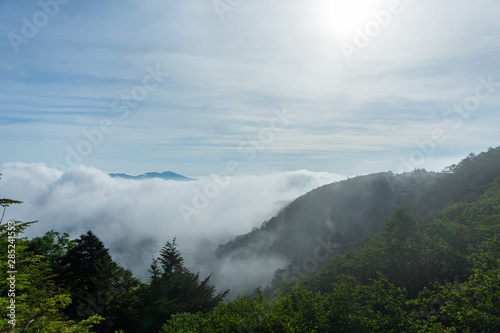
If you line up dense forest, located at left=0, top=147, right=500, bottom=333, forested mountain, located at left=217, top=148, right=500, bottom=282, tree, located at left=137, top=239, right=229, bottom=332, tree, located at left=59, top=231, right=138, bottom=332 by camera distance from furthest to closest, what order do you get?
forested mountain, located at left=217, top=148, right=500, bottom=282, tree, located at left=137, top=239, right=229, bottom=332, tree, located at left=59, top=231, right=138, bottom=332, dense forest, located at left=0, top=147, right=500, bottom=333

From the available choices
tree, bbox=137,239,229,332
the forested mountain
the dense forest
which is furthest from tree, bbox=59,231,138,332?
the forested mountain

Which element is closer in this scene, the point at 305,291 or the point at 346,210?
the point at 305,291

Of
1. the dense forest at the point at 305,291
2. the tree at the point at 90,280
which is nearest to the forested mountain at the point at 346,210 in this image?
the dense forest at the point at 305,291

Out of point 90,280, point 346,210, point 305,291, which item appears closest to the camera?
point 305,291

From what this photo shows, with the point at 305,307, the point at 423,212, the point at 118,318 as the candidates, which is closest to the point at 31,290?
the point at 118,318

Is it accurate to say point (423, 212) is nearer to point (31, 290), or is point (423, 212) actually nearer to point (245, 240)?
point (31, 290)

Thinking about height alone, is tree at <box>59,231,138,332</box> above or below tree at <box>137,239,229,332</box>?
above

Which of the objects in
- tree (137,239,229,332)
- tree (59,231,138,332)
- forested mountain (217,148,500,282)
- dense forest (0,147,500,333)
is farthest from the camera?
forested mountain (217,148,500,282)

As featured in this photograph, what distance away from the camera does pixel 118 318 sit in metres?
22.0

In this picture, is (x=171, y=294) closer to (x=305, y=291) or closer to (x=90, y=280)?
(x=90, y=280)

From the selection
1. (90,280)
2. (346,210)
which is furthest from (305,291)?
(346,210)

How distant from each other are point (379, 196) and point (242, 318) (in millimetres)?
144396

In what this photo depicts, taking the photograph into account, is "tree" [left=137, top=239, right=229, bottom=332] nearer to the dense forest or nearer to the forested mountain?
the dense forest

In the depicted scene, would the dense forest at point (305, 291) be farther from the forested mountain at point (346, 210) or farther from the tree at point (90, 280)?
the forested mountain at point (346, 210)
